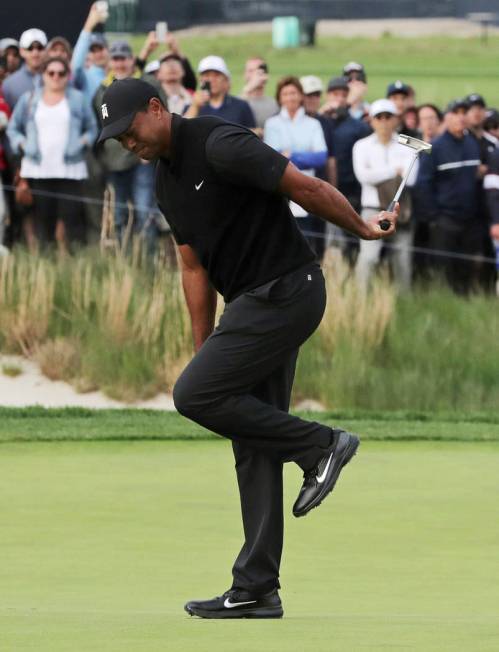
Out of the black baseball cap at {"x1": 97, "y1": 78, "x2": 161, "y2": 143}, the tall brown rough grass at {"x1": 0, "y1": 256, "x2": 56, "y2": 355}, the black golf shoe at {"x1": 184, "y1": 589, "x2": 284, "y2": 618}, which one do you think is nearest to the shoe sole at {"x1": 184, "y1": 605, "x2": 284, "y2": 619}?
the black golf shoe at {"x1": 184, "y1": 589, "x2": 284, "y2": 618}

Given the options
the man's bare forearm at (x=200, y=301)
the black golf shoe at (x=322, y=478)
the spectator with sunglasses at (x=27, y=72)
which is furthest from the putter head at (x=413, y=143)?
the spectator with sunglasses at (x=27, y=72)

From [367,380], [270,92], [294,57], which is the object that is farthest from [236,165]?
[294,57]

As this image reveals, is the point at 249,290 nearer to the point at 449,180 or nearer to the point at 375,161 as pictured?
the point at 375,161

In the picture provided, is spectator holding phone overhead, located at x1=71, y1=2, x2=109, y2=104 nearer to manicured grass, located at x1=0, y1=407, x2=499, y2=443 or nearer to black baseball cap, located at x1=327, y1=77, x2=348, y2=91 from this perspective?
black baseball cap, located at x1=327, y1=77, x2=348, y2=91

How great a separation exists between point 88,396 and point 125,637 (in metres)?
8.54

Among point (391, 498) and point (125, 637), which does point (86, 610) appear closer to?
point (125, 637)

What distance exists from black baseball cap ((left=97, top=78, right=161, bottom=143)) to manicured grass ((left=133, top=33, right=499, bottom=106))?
35.8m

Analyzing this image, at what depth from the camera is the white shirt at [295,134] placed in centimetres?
1454

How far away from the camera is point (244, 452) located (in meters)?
6.10

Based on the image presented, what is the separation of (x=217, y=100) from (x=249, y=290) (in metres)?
8.78

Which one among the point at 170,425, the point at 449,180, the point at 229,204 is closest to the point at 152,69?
the point at 449,180

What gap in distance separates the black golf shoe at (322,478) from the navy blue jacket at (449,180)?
9091 millimetres

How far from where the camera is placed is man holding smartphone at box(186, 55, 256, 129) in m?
14.5

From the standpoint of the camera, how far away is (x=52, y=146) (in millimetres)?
14500
